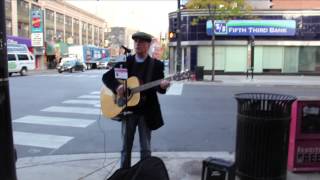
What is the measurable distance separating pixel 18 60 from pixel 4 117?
32.0m

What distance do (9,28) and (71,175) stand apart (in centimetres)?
5082

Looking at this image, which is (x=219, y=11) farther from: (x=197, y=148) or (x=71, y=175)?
(x=71, y=175)

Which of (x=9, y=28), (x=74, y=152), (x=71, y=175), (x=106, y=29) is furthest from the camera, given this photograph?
(x=106, y=29)

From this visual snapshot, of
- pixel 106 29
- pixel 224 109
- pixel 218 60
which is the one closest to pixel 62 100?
pixel 224 109

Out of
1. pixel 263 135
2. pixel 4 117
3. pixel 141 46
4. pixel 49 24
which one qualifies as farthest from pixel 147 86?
pixel 49 24

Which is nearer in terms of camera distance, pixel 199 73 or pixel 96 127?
pixel 96 127

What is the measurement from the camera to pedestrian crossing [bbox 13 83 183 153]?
8148mm

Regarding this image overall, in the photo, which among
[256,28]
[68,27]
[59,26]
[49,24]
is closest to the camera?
[256,28]

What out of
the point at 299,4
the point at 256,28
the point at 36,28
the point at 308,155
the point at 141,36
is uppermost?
the point at 299,4

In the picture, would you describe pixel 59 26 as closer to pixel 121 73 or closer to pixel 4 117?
pixel 121 73

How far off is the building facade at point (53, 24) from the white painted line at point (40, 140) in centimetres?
3117

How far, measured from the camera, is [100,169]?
19.7 ft

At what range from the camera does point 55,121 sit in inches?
404

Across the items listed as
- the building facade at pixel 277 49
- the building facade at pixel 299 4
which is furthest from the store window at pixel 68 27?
the building facade at pixel 277 49
